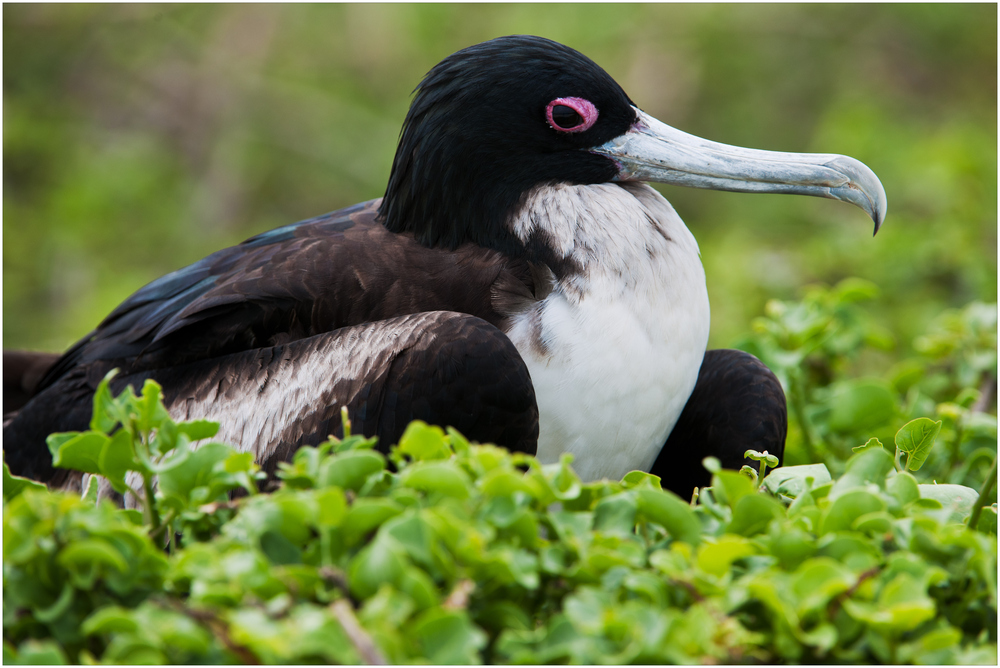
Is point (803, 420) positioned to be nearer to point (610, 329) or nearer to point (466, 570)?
point (610, 329)

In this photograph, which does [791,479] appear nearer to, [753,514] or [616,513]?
[753,514]

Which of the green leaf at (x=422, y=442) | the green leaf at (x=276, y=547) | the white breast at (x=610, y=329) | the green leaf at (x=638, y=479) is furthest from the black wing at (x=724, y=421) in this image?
the green leaf at (x=276, y=547)

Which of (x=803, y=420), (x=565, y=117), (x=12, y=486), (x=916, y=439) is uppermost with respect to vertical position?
(x=565, y=117)

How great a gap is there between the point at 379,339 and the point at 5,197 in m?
6.25

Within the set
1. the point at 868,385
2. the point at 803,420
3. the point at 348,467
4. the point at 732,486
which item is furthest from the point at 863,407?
the point at 348,467

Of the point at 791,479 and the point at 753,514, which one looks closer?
the point at 753,514

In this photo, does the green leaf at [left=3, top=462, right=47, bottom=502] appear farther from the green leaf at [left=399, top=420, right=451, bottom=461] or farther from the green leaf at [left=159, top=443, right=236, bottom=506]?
the green leaf at [left=399, top=420, right=451, bottom=461]

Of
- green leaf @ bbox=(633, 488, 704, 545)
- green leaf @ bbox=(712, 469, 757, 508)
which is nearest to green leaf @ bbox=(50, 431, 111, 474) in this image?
green leaf @ bbox=(633, 488, 704, 545)

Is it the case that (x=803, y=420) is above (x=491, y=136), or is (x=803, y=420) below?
below

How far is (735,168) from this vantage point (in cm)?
254

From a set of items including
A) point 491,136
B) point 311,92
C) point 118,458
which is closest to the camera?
point 118,458

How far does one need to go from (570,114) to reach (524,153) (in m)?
0.15

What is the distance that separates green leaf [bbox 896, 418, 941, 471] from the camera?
1.74 metres

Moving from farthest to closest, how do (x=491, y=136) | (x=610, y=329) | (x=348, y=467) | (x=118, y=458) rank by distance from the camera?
(x=491, y=136)
(x=610, y=329)
(x=118, y=458)
(x=348, y=467)
